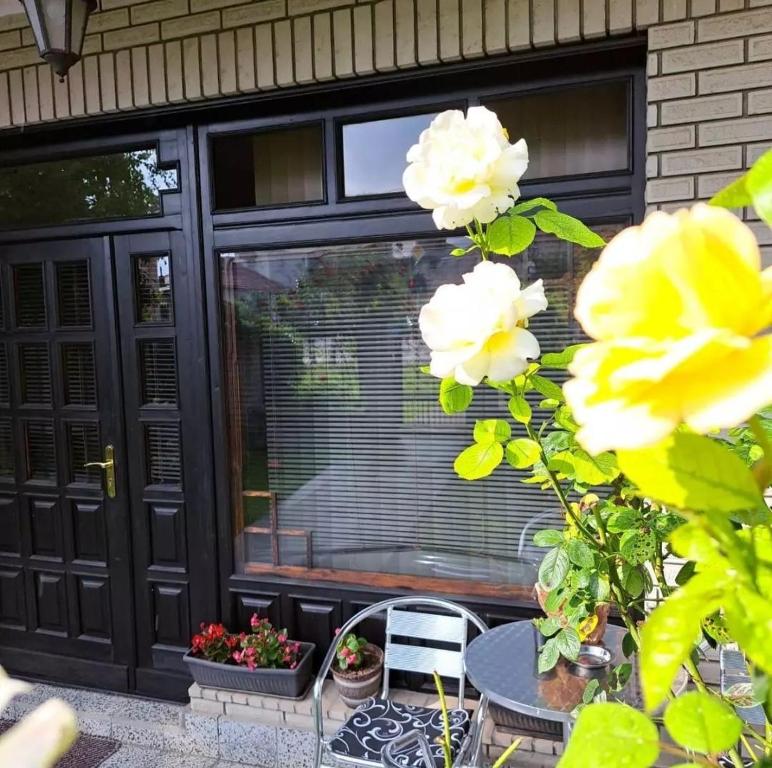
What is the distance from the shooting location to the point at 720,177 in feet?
7.62

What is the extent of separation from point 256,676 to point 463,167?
2.77 m

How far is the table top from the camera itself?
6.43 ft

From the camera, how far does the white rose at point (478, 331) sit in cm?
64

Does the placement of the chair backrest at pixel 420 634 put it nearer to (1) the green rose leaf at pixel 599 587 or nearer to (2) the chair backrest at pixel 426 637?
(2) the chair backrest at pixel 426 637

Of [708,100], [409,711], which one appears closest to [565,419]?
[708,100]

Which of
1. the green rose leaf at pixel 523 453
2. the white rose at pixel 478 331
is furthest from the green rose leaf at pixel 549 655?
the white rose at pixel 478 331

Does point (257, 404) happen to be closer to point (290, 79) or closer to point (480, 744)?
point (290, 79)

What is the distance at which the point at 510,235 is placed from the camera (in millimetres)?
810

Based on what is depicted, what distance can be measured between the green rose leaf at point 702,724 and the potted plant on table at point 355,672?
261 centimetres

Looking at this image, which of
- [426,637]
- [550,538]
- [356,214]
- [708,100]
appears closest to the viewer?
[550,538]

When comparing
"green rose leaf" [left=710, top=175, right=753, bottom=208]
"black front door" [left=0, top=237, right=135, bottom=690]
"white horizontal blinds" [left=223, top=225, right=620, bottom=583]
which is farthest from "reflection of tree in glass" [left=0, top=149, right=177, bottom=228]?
"green rose leaf" [left=710, top=175, right=753, bottom=208]

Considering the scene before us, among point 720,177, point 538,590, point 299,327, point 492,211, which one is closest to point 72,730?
point 492,211

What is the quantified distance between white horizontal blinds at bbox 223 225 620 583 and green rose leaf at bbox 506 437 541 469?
1.91m

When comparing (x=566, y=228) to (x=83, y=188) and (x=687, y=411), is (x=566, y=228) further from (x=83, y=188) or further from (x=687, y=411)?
(x=83, y=188)
